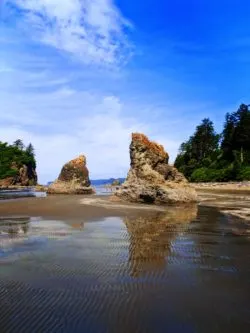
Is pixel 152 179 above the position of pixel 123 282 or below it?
above

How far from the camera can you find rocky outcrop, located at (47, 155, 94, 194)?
4581 centimetres

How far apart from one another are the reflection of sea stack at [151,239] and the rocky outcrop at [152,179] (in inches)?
340

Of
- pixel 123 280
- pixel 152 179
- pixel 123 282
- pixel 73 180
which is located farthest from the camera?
pixel 73 180

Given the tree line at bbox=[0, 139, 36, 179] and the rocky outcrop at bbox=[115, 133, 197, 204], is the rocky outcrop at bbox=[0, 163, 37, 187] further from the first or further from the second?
the rocky outcrop at bbox=[115, 133, 197, 204]

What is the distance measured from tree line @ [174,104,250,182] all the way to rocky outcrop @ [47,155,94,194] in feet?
115

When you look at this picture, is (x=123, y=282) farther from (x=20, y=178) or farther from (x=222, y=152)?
(x=20, y=178)

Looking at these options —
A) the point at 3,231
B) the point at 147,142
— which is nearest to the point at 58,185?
the point at 147,142

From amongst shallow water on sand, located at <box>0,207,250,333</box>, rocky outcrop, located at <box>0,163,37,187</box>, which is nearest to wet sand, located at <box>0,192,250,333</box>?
shallow water on sand, located at <box>0,207,250,333</box>

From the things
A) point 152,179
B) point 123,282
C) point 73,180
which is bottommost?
point 123,282

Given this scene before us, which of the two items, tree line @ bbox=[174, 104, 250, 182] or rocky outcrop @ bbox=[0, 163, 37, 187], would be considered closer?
tree line @ bbox=[174, 104, 250, 182]

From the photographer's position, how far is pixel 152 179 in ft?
88.7

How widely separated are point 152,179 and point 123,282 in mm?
20415

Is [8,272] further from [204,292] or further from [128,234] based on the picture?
[128,234]

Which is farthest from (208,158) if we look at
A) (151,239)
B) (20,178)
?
(151,239)
